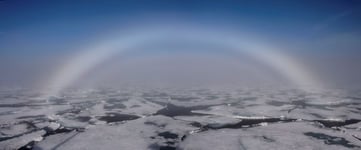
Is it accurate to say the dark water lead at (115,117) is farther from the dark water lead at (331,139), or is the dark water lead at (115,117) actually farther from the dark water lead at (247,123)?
the dark water lead at (331,139)

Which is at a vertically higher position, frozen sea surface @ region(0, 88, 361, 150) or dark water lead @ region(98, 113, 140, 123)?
dark water lead @ region(98, 113, 140, 123)

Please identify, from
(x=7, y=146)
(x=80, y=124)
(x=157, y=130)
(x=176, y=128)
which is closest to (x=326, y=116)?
(x=176, y=128)

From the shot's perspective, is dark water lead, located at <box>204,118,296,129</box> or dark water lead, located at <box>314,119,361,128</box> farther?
dark water lead, located at <box>314,119,361,128</box>

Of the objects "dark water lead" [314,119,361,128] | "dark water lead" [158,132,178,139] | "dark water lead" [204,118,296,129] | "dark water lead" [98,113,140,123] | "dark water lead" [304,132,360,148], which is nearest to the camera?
"dark water lead" [304,132,360,148]

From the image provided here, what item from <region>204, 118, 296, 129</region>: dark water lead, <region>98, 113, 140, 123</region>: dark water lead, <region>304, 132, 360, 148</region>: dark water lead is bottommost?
<region>304, 132, 360, 148</region>: dark water lead

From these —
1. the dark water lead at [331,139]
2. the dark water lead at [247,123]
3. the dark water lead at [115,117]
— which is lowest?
the dark water lead at [331,139]

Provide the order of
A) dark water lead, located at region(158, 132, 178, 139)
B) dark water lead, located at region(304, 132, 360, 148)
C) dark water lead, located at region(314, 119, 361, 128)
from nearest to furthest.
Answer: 1. dark water lead, located at region(304, 132, 360, 148)
2. dark water lead, located at region(158, 132, 178, 139)
3. dark water lead, located at region(314, 119, 361, 128)

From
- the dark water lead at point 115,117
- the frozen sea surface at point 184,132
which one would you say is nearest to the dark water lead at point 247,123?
the frozen sea surface at point 184,132

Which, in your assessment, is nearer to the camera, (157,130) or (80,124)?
(157,130)

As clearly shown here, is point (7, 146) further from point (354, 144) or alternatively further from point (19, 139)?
point (354, 144)

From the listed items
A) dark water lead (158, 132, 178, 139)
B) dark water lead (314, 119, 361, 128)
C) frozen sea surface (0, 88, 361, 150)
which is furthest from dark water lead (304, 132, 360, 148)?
dark water lead (158, 132, 178, 139)

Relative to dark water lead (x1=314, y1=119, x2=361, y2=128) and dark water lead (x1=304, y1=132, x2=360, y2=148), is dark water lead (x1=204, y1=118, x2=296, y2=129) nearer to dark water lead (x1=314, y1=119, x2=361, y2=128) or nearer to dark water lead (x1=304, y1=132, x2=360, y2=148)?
dark water lead (x1=314, y1=119, x2=361, y2=128)
